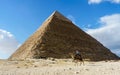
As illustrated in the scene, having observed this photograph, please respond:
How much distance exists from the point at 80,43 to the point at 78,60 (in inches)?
2305

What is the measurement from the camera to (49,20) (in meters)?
96.7

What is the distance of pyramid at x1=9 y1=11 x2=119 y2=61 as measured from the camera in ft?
261

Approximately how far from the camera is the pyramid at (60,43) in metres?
79.4

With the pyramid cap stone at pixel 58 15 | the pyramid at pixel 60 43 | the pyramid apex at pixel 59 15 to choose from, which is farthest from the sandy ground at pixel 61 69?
the pyramid apex at pixel 59 15

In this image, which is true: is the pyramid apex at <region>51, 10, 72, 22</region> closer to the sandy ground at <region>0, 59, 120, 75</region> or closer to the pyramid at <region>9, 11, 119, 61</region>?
the pyramid at <region>9, 11, 119, 61</region>

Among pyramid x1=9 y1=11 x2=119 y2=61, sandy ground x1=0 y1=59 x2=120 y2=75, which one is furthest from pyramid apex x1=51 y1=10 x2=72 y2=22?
sandy ground x1=0 y1=59 x2=120 y2=75

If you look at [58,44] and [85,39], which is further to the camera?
[85,39]

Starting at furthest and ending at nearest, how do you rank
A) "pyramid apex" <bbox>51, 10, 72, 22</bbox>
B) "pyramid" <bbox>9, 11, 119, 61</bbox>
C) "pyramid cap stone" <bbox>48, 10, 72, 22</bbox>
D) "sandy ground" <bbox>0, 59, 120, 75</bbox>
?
"pyramid apex" <bbox>51, 10, 72, 22</bbox>, "pyramid cap stone" <bbox>48, 10, 72, 22</bbox>, "pyramid" <bbox>9, 11, 119, 61</bbox>, "sandy ground" <bbox>0, 59, 120, 75</bbox>

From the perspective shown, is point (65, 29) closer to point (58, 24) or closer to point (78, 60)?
point (58, 24)

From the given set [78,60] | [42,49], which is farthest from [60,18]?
[78,60]

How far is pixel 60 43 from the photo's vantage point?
86750 millimetres

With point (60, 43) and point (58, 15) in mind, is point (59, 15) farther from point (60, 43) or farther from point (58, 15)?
point (60, 43)

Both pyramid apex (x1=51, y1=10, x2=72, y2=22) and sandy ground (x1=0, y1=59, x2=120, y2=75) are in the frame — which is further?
pyramid apex (x1=51, y1=10, x2=72, y2=22)

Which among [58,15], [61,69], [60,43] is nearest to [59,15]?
[58,15]
